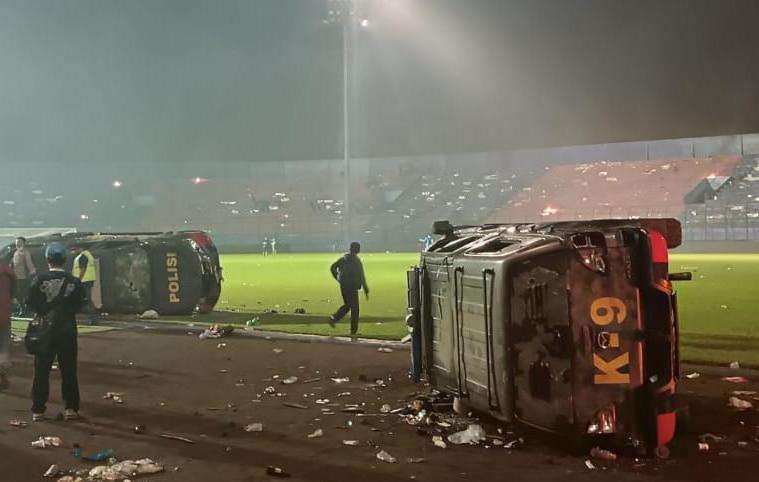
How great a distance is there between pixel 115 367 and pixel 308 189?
74.0 metres

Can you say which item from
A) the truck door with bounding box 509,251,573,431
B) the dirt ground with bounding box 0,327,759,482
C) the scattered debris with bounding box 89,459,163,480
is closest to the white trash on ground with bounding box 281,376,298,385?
the dirt ground with bounding box 0,327,759,482

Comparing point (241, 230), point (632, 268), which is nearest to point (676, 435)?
point (632, 268)

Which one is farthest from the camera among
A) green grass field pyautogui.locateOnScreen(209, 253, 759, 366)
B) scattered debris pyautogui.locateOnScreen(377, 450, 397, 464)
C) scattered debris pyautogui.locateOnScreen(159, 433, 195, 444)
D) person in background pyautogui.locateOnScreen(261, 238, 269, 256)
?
person in background pyautogui.locateOnScreen(261, 238, 269, 256)

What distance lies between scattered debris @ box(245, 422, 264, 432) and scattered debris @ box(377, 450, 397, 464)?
142cm

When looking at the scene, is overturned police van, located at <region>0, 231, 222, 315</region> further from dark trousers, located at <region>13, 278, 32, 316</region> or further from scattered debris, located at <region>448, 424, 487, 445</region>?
scattered debris, located at <region>448, 424, 487, 445</region>

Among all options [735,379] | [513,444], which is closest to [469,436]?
[513,444]

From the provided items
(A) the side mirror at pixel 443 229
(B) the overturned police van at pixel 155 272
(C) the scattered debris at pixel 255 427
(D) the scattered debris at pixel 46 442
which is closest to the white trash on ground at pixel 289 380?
(C) the scattered debris at pixel 255 427

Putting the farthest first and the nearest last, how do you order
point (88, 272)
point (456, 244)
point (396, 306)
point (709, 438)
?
point (396, 306)
point (88, 272)
point (456, 244)
point (709, 438)

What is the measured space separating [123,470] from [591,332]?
3540 mm

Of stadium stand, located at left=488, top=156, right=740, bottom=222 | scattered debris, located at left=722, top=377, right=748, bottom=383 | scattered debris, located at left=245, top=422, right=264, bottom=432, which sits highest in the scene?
stadium stand, located at left=488, top=156, right=740, bottom=222

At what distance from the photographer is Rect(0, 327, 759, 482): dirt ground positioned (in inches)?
205

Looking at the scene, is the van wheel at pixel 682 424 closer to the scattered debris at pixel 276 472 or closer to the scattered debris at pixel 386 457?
the scattered debris at pixel 386 457

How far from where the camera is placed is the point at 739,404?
704 cm

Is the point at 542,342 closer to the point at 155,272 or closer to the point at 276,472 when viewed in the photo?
the point at 276,472
